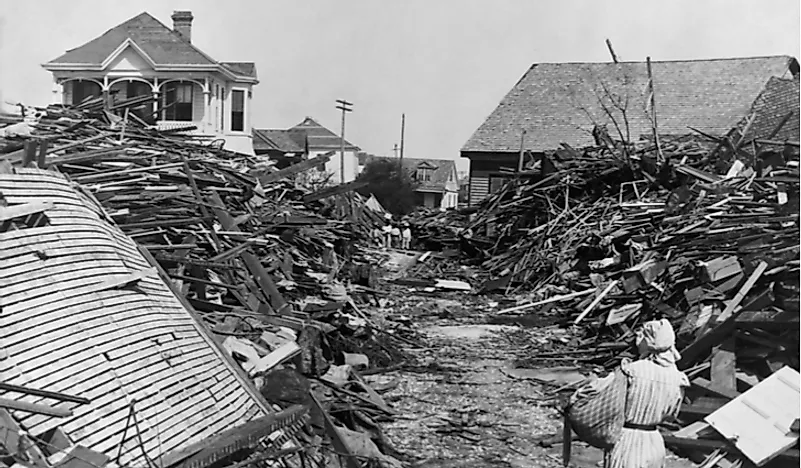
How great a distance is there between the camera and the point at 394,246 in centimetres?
2880

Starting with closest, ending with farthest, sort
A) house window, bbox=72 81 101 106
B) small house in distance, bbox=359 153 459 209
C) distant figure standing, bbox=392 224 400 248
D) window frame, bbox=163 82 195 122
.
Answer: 1. distant figure standing, bbox=392 224 400 248
2. window frame, bbox=163 82 195 122
3. house window, bbox=72 81 101 106
4. small house in distance, bbox=359 153 459 209

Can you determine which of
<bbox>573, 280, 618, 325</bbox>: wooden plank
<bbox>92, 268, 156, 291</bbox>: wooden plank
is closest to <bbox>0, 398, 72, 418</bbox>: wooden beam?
<bbox>92, 268, 156, 291</bbox>: wooden plank

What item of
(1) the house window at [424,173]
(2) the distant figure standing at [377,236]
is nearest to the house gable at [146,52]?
(2) the distant figure standing at [377,236]

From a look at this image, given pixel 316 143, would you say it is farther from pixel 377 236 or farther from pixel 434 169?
pixel 377 236

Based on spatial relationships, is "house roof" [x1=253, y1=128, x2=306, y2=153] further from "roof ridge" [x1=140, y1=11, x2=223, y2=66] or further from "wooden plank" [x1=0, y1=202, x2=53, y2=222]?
"wooden plank" [x1=0, y1=202, x2=53, y2=222]

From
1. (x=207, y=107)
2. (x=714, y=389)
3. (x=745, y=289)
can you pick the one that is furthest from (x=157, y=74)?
(x=714, y=389)

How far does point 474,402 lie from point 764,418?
11.8 ft

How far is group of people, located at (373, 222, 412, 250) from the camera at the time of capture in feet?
91.8

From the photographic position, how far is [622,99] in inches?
1266

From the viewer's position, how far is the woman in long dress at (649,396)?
4480 mm

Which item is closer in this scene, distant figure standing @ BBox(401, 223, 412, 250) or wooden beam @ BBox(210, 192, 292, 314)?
wooden beam @ BBox(210, 192, 292, 314)

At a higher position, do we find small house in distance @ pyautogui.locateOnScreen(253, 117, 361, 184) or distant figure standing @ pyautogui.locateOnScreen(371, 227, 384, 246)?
small house in distance @ pyautogui.locateOnScreen(253, 117, 361, 184)

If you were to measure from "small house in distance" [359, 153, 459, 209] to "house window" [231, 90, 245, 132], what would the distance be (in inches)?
1238

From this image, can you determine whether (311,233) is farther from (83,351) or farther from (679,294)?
(83,351)
